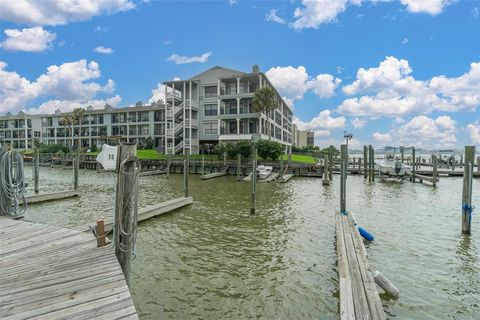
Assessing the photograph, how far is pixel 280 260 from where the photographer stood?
27.5 ft

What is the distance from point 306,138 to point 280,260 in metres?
131

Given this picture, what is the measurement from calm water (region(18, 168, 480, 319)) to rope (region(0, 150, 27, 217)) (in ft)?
10.8

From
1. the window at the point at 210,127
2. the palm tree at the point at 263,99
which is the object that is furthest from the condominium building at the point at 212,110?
the palm tree at the point at 263,99

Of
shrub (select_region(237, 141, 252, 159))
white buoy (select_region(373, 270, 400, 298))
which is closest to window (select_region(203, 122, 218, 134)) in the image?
shrub (select_region(237, 141, 252, 159))

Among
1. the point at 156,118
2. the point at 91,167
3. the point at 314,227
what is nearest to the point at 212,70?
the point at 156,118

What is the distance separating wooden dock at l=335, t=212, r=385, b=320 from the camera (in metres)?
4.59

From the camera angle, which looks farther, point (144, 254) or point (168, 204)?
point (168, 204)

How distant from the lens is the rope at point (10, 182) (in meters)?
8.70

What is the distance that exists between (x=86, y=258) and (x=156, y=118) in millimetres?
61066

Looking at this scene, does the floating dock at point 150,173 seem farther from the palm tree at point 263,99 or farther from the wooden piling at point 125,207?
the wooden piling at point 125,207

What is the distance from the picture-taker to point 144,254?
Result: 8648mm

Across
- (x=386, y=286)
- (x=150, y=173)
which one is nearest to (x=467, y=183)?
(x=386, y=286)

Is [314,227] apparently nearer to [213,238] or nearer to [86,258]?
[213,238]

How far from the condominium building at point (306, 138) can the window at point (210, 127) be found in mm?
80771
